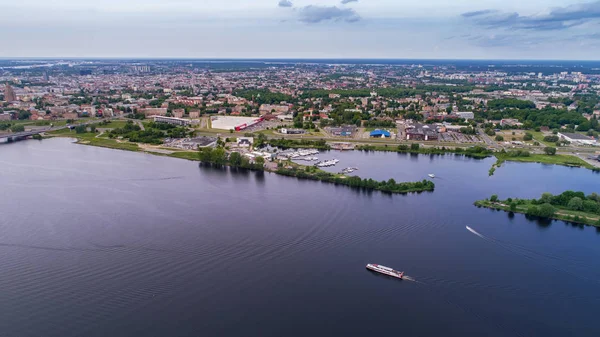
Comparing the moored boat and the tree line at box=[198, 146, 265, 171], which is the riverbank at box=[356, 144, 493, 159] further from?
the moored boat

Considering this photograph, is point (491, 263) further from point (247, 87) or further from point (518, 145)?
point (247, 87)

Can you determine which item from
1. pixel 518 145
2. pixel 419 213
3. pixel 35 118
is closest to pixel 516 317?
pixel 419 213

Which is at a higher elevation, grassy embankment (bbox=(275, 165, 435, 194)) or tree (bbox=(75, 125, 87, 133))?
tree (bbox=(75, 125, 87, 133))

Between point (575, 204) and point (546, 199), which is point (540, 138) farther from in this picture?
point (575, 204)

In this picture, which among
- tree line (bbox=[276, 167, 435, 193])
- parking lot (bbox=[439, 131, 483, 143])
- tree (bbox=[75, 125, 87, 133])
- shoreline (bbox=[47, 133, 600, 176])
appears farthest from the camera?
tree (bbox=[75, 125, 87, 133])

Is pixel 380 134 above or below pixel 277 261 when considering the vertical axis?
above

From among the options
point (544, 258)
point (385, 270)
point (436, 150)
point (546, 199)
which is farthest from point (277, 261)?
point (436, 150)

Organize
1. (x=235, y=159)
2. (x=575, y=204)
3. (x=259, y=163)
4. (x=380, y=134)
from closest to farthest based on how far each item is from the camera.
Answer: (x=575, y=204), (x=259, y=163), (x=235, y=159), (x=380, y=134)

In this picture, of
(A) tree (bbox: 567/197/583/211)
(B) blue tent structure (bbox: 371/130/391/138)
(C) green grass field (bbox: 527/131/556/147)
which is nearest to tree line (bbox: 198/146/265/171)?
(B) blue tent structure (bbox: 371/130/391/138)
